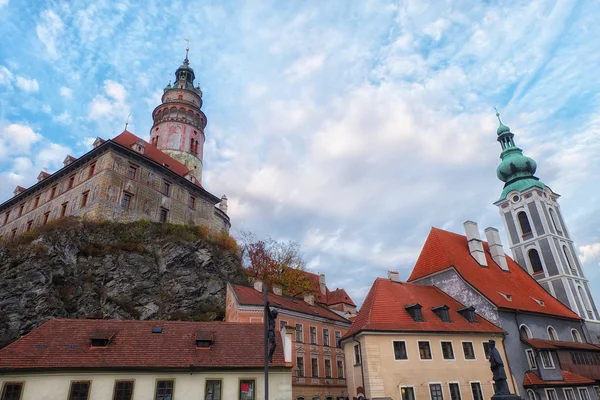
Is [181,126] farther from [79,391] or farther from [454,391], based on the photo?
[454,391]

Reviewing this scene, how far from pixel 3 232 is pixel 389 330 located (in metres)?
42.4

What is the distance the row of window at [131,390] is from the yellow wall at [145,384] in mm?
141

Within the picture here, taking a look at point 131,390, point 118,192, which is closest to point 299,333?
point 131,390

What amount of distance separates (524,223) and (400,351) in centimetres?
2905

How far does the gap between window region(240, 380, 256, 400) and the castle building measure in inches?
852

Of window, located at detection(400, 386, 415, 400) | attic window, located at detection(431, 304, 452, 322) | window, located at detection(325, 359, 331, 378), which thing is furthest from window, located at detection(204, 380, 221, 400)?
window, located at detection(325, 359, 331, 378)

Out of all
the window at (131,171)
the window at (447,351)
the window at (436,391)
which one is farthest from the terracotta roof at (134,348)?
the window at (131,171)

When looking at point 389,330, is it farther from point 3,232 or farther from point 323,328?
point 3,232

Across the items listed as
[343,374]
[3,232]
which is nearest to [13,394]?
[343,374]

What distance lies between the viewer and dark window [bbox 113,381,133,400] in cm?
1712

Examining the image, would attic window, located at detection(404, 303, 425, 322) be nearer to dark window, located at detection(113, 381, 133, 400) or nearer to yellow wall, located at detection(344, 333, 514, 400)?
yellow wall, located at detection(344, 333, 514, 400)

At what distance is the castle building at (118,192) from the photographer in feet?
114

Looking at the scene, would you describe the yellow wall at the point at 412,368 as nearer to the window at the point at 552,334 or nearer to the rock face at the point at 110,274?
the window at the point at 552,334

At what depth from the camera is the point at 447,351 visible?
24750mm
